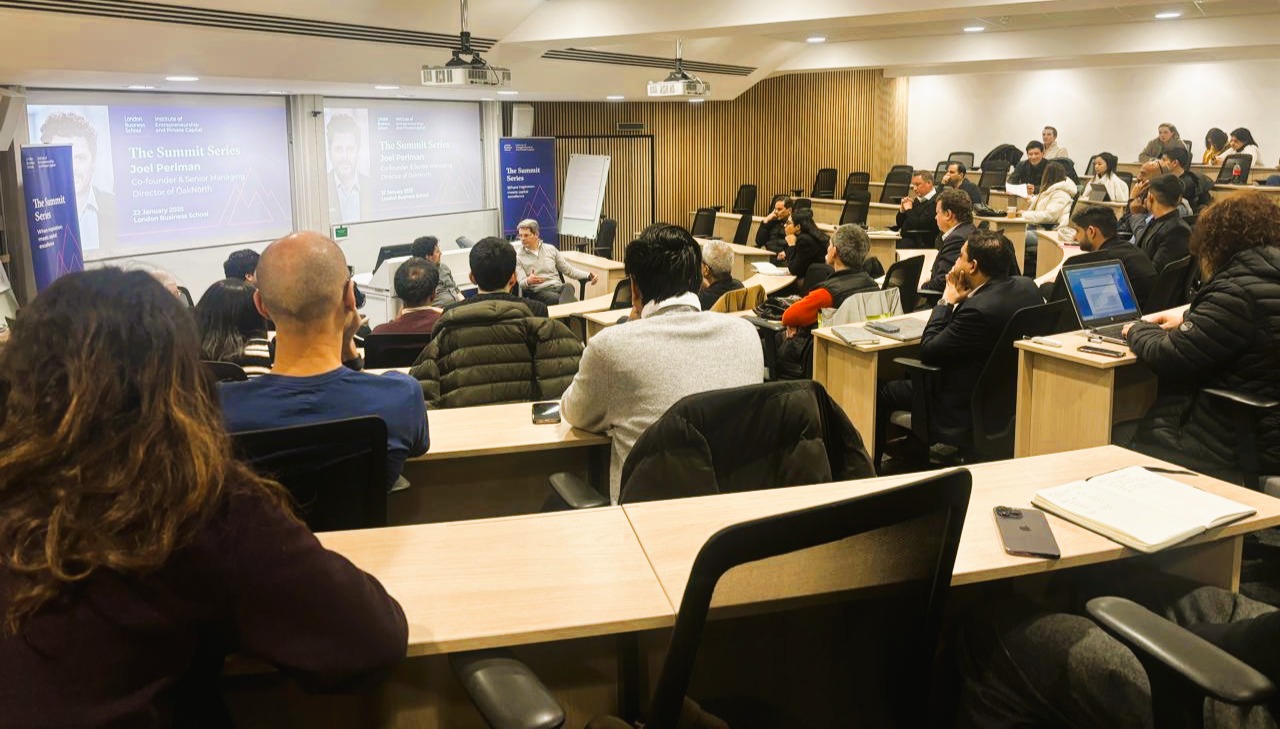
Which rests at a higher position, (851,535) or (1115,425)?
(851,535)

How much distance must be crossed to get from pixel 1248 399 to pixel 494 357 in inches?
107

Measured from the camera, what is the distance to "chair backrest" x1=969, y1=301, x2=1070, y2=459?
4.59m

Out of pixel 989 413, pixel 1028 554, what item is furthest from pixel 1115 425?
pixel 1028 554

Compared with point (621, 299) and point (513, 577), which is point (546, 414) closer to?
point (513, 577)

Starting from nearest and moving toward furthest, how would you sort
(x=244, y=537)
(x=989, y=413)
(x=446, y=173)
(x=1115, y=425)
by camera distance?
(x=244, y=537), (x=1115, y=425), (x=989, y=413), (x=446, y=173)

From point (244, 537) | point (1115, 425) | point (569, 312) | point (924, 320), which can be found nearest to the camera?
point (244, 537)

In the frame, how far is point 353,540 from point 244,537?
2.25 ft

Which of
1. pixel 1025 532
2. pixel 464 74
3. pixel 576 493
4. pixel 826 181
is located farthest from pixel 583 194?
pixel 1025 532

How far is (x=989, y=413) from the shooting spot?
4.70m

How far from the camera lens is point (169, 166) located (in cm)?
933

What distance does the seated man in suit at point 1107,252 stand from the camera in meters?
5.43

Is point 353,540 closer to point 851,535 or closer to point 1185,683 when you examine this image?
point 851,535

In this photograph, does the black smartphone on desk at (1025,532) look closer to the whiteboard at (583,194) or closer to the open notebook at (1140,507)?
the open notebook at (1140,507)

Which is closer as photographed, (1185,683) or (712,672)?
(712,672)
